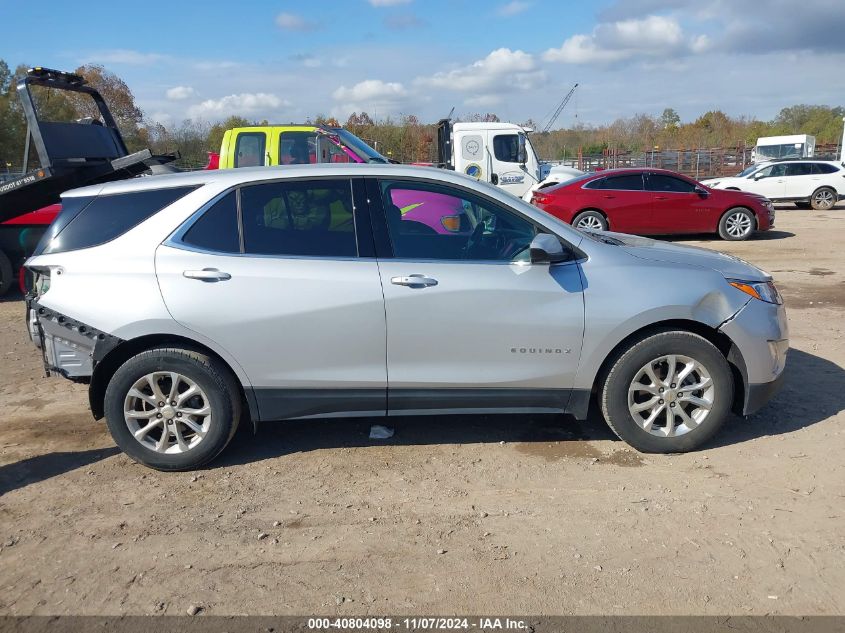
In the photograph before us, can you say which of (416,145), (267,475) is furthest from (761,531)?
(416,145)

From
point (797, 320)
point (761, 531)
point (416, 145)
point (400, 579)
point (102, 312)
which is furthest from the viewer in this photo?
point (416, 145)

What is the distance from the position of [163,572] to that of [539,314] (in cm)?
244

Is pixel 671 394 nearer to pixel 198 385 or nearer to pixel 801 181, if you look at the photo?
pixel 198 385

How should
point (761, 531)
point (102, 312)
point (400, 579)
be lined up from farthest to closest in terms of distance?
point (102, 312) < point (761, 531) < point (400, 579)

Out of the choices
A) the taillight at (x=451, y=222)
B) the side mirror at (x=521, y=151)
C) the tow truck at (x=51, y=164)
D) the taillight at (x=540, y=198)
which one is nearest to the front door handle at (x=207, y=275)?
the taillight at (x=451, y=222)

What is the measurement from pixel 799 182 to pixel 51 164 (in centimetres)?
2014

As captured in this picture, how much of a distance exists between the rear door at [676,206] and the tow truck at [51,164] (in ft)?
31.3

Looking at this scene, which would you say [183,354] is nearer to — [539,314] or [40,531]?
[40,531]

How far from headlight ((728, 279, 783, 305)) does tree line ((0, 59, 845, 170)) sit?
1306cm

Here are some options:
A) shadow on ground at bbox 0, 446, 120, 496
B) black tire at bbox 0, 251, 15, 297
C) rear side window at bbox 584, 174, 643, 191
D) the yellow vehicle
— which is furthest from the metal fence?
shadow on ground at bbox 0, 446, 120, 496

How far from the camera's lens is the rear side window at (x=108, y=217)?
13.9 feet

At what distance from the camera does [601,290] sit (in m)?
4.17

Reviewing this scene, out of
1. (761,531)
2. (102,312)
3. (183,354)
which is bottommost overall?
(761,531)

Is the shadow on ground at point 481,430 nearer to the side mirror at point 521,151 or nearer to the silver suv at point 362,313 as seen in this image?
the silver suv at point 362,313
